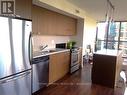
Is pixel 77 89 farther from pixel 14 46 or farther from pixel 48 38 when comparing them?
pixel 14 46

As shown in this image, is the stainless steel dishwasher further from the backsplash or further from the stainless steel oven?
the stainless steel oven

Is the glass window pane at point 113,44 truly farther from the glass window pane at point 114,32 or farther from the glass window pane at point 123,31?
the glass window pane at point 123,31

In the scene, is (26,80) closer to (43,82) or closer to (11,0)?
(43,82)

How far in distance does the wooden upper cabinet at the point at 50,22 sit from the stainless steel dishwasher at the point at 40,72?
80cm

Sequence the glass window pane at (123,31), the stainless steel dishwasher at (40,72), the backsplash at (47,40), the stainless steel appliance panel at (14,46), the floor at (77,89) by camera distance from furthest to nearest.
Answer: the glass window pane at (123,31), the backsplash at (47,40), the floor at (77,89), the stainless steel dishwasher at (40,72), the stainless steel appliance panel at (14,46)

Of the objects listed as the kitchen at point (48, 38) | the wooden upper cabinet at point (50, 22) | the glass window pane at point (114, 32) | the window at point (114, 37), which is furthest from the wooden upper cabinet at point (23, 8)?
the glass window pane at point (114, 32)

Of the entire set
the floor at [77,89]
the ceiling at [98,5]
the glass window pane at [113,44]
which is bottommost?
the floor at [77,89]

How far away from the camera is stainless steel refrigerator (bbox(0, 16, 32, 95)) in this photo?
6.88 ft

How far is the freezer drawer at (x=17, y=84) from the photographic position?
2162 millimetres

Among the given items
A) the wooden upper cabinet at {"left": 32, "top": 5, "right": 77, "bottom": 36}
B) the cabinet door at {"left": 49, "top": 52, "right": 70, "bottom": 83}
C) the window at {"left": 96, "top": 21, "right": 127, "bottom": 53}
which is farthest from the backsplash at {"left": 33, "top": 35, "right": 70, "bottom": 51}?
the window at {"left": 96, "top": 21, "right": 127, "bottom": 53}

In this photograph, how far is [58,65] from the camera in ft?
13.9

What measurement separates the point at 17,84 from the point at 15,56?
504mm

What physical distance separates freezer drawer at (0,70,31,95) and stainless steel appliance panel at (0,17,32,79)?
0.31 feet

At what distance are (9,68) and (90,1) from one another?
307 cm
